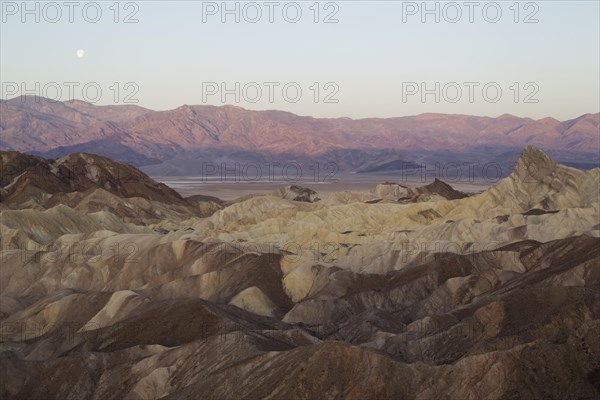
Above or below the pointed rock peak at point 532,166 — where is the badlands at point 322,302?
below

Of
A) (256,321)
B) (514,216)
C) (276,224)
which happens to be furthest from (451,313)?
(276,224)

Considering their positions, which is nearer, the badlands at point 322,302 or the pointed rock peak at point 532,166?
the badlands at point 322,302

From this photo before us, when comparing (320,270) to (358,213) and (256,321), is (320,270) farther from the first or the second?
(358,213)

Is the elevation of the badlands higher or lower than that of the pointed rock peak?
lower

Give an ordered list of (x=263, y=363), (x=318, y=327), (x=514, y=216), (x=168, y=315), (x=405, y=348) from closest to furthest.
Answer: (x=263, y=363) < (x=405, y=348) < (x=168, y=315) < (x=318, y=327) < (x=514, y=216)

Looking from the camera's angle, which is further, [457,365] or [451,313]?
[451,313]

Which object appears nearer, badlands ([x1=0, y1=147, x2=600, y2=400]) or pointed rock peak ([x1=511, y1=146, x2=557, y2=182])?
badlands ([x1=0, y1=147, x2=600, y2=400])

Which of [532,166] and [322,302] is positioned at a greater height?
[532,166]

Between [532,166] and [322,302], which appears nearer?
[322,302]
